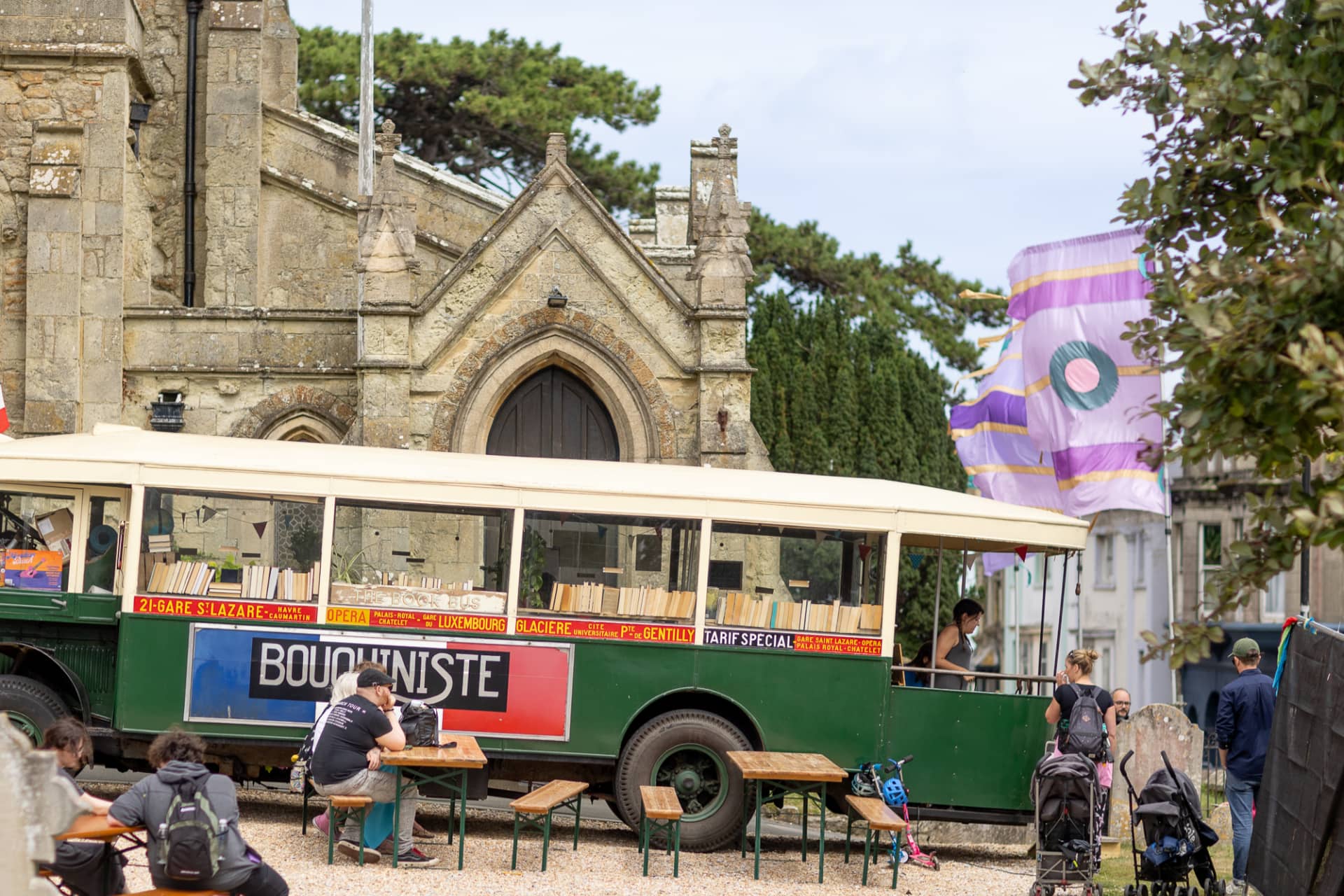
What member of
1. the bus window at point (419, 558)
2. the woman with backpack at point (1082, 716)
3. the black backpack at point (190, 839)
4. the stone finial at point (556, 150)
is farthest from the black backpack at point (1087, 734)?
the stone finial at point (556, 150)

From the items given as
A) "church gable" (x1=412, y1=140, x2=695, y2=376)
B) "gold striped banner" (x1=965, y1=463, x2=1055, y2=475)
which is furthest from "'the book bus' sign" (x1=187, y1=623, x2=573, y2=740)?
"gold striped banner" (x1=965, y1=463, x2=1055, y2=475)

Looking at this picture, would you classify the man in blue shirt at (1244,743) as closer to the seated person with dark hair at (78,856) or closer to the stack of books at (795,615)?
the stack of books at (795,615)

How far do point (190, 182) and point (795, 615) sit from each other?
14387 millimetres

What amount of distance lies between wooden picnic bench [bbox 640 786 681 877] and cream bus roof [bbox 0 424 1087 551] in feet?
6.64

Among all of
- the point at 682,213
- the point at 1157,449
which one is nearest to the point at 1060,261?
the point at 682,213

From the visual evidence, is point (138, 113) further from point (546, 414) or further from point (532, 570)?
point (532, 570)

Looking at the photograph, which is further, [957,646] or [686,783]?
[957,646]

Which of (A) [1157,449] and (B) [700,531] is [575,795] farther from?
(A) [1157,449]

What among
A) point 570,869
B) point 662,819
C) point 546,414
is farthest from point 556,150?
point 570,869

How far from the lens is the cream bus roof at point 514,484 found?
11.8m

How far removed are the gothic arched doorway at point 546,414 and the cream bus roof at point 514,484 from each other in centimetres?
667

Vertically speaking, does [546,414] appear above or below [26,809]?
above

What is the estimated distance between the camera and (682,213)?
82.9 ft

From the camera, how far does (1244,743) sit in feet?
36.2
